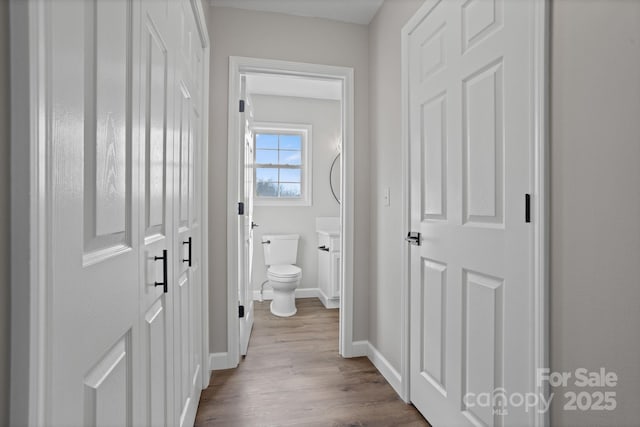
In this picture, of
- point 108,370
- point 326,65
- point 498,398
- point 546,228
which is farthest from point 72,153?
point 326,65

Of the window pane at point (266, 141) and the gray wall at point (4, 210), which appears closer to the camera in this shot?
the gray wall at point (4, 210)

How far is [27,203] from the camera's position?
41cm

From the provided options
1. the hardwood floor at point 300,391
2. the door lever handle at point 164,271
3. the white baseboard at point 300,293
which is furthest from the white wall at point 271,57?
the white baseboard at point 300,293

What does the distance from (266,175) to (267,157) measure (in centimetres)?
23

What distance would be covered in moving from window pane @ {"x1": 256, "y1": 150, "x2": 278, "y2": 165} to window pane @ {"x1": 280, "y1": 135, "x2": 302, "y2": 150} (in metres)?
0.13

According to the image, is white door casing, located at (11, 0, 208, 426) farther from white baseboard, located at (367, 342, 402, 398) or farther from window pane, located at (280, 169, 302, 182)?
window pane, located at (280, 169, 302, 182)

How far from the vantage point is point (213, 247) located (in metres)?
2.25

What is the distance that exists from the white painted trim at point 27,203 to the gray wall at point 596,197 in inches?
46.2

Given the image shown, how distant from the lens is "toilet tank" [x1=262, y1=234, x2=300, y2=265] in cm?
385

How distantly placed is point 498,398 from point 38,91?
1578 millimetres

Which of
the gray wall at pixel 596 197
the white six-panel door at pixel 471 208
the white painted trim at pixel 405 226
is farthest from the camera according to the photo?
the white painted trim at pixel 405 226

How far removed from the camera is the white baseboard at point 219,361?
226cm

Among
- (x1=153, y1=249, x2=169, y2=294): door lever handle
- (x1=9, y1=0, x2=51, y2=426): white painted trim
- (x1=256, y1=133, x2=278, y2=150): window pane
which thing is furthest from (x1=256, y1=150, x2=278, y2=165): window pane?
(x1=9, y1=0, x2=51, y2=426): white painted trim

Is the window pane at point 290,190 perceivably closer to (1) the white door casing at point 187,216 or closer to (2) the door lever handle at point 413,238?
(1) the white door casing at point 187,216
